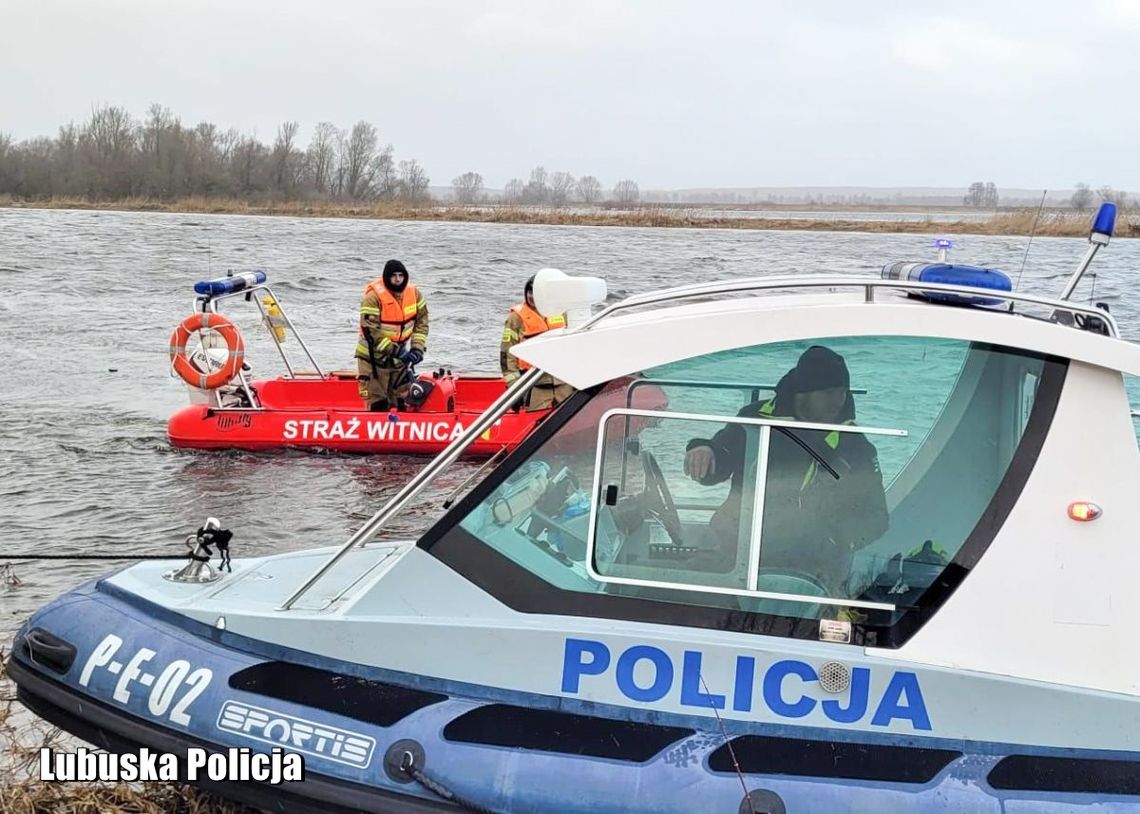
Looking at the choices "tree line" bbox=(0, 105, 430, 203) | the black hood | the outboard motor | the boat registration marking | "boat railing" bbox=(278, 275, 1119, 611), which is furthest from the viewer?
"tree line" bbox=(0, 105, 430, 203)

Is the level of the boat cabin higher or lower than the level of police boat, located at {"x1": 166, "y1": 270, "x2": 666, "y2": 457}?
higher

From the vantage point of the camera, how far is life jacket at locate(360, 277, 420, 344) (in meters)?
11.6

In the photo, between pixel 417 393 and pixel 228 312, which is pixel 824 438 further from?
pixel 228 312

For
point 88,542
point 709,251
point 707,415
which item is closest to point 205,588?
point 707,415

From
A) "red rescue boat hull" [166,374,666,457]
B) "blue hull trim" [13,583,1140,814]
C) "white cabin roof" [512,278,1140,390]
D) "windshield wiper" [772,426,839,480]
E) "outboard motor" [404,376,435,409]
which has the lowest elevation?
"red rescue boat hull" [166,374,666,457]

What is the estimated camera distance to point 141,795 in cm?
377

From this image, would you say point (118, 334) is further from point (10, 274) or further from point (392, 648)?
point (392, 648)

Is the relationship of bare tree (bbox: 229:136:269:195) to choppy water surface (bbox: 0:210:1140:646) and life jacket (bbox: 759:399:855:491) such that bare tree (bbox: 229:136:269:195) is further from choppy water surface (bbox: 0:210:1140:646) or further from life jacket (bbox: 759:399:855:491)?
life jacket (bbox: 759:399:855:491)

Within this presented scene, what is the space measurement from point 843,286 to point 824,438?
464mm

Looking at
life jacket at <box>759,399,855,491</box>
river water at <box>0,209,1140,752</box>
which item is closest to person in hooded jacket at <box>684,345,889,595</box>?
life jacket at <box>759,399,855,491</box>

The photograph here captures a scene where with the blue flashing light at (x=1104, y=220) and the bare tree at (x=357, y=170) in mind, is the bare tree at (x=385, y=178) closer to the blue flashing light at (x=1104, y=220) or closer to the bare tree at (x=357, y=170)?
the bare tree at (x=357, y=170)

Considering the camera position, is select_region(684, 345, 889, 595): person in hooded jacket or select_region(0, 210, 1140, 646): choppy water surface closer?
select_region(684, 345, 889, 595): person in hooded jacket

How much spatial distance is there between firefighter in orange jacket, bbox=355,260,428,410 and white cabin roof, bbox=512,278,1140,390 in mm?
8329

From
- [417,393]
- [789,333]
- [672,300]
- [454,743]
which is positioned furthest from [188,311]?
[789,333]
